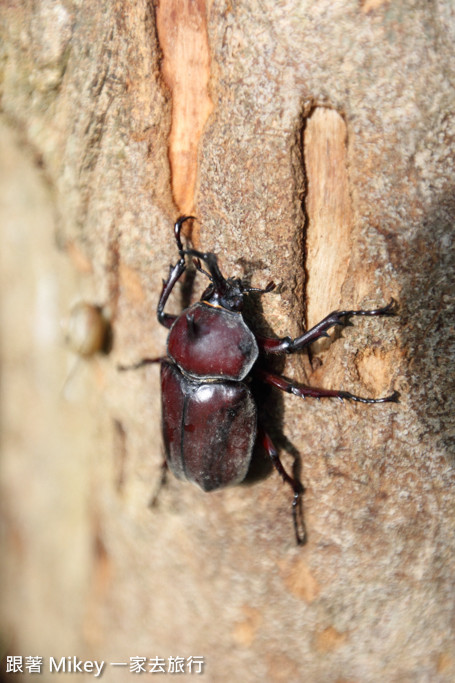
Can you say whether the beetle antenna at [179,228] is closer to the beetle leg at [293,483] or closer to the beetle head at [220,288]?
the beetle head at [220,288]

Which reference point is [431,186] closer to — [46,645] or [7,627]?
[46,645]

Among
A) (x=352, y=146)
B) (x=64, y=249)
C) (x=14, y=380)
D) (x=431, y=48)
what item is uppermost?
(x=431, y=48)

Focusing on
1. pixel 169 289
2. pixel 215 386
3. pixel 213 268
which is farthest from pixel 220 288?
pixel 215 386

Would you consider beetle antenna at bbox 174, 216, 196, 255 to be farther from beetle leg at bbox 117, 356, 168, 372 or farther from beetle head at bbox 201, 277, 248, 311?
beetle leg at bbox 117, 356, 168, 372

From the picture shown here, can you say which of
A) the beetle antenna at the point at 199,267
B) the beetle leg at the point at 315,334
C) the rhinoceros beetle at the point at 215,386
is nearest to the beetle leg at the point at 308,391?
the rhinoceros beetle at the point at 215,386

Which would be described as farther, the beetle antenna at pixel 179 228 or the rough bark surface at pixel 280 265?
the beetle antenna at pixel 179 228

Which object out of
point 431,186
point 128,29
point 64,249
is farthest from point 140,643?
point 128,29

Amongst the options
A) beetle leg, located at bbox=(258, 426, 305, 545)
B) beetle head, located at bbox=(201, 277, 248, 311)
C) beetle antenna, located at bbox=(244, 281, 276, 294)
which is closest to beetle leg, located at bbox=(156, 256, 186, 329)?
beetle head, located at bbox=(201, 277, 248, 311)
